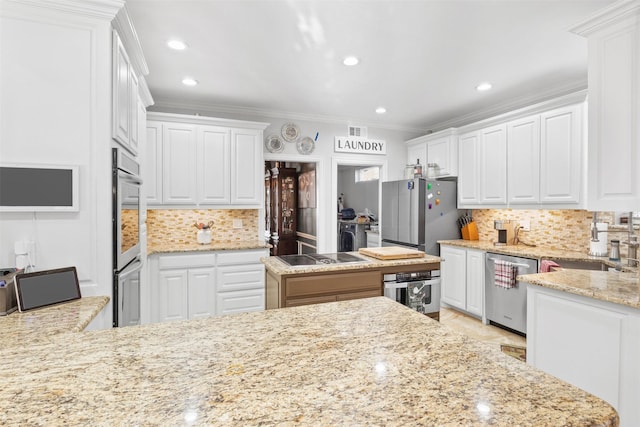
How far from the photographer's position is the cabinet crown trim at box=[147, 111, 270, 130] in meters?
3.72

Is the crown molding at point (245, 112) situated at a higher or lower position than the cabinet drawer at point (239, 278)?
higher

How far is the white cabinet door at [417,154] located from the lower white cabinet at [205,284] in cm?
269

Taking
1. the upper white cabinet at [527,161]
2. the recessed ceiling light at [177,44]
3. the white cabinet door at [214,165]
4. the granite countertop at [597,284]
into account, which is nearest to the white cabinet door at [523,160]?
the upper white cabinet at [527,161]

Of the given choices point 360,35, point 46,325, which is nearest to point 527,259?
point 360,35

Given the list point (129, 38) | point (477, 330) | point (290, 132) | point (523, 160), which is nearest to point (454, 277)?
point (477, 330)

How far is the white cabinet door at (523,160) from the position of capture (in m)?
3.57

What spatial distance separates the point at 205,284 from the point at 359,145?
2.89 meters

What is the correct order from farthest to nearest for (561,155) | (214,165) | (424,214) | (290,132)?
1. (290,132)
2. (424,214)
3. (214,165)
4. (561,155)

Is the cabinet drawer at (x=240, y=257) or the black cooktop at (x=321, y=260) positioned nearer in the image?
the black cooktop at (x=321, y=260)

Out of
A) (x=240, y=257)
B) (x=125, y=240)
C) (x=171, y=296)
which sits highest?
(x=125, y=240)

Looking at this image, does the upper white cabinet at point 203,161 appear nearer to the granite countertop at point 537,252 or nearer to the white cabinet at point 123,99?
the white cabinet at point 123,99

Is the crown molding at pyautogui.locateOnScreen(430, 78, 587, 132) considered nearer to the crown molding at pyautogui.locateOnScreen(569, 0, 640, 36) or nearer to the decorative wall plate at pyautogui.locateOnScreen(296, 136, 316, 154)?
the crown molding at pyautogui.locateOnScreen(569, 0, 640, 36)

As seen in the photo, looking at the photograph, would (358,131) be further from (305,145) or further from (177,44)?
(177,44)

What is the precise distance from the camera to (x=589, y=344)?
184 cm
